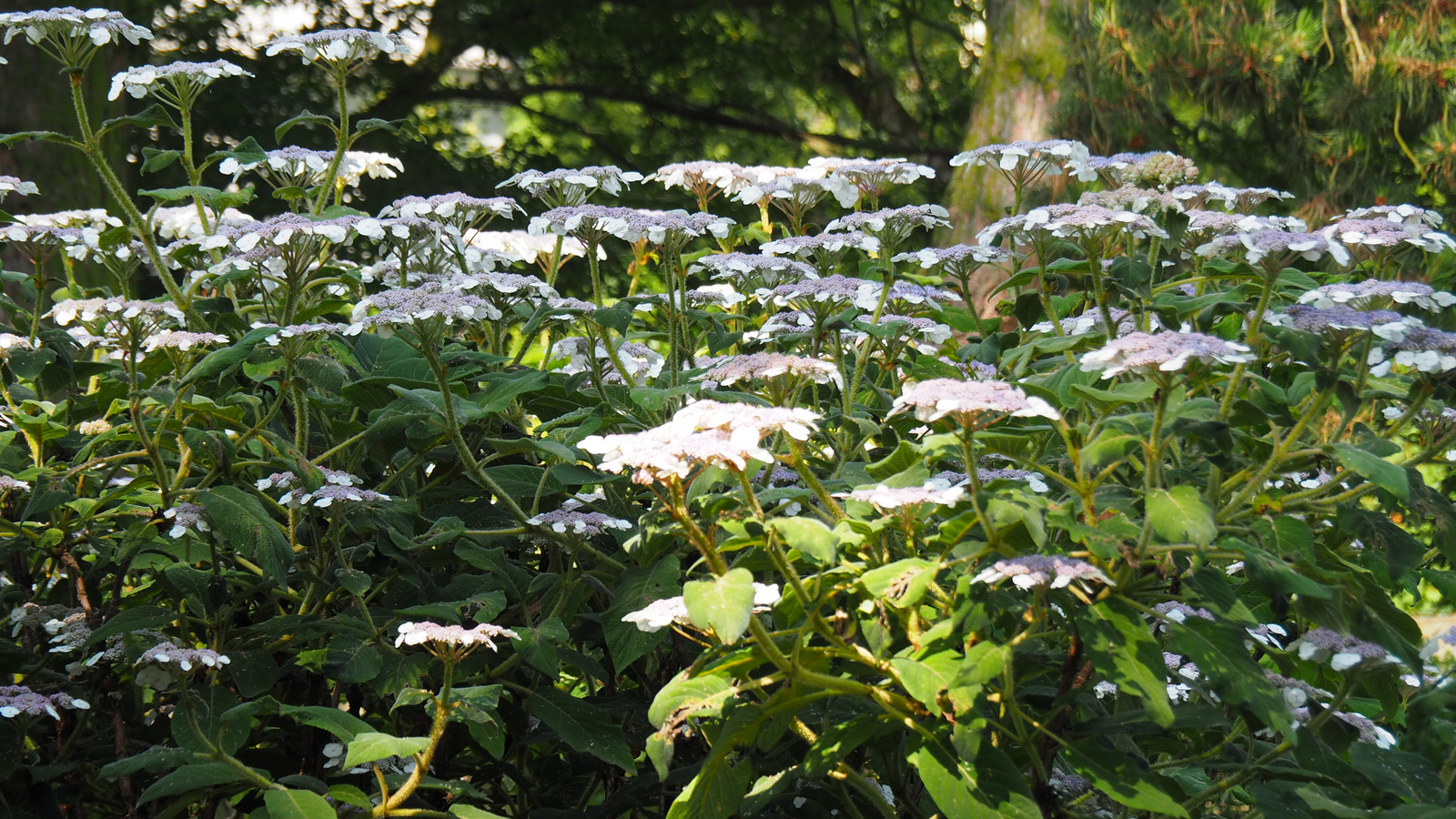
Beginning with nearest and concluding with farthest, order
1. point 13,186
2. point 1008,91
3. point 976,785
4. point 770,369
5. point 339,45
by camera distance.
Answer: point 976,785
point 770,369
point 339,45
point 13,186
point 1008,91

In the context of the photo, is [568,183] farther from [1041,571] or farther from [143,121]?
[1041,571]

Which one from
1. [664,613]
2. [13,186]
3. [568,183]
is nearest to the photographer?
[664,613]

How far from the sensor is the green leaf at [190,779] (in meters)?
1.39

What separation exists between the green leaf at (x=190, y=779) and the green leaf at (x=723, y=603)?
700 millimetres

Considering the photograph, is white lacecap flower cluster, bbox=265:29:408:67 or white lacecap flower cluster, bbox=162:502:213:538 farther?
white lacecap flower cluster, bbox=265:29:408:67

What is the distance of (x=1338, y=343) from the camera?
1.31 m

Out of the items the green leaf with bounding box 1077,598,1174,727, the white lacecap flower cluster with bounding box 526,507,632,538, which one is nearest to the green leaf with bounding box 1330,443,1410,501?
the green leaf with bounding box 1077,598,1174,727

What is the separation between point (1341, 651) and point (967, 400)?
626 millimetres

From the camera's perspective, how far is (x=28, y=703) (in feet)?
5.25

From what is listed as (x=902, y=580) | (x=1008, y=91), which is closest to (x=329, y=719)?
(x=902, y=580)

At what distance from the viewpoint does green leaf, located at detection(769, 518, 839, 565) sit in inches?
45.6

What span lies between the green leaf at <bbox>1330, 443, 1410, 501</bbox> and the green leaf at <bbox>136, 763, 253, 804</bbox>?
135 centimetres

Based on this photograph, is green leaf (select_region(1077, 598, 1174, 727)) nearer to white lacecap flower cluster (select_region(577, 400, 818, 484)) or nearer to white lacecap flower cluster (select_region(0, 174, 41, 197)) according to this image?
white lacecap flower cluster (select_region(577, 400, 818, 484))

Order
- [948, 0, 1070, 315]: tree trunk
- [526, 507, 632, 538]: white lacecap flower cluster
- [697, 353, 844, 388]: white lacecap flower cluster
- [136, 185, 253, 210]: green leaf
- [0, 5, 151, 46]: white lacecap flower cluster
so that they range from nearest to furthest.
Result: [697, 353, 844, 388]: white lacecap flower cluster < [526, 507, 632, 538]: white lacecap flower cluster < [0, 5, 151, 46]: white lacecap flower cluster < [136, 185, 253, 210]: green leaf < [948, 0, 1070, 315]: tree trunk
